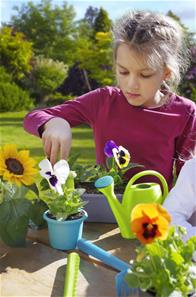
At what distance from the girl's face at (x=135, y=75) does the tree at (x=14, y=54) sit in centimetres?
960

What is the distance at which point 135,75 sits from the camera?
4.09 feet

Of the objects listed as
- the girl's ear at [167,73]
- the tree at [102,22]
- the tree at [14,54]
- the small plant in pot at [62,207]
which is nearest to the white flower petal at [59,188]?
the small plant in pot at [62,207]

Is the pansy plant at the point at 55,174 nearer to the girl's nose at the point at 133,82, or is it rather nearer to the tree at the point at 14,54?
the girl's nose at the point at 133,82

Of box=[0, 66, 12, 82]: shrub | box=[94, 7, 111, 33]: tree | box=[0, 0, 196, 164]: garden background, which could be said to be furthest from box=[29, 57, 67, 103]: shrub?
box=[94, 7, 111, 33]: tree

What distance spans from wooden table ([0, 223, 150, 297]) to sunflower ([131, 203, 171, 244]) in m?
0.20

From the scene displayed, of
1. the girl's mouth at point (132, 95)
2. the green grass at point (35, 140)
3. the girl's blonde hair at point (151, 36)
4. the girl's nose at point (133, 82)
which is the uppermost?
the girl's blonde hair at point (151, 36)

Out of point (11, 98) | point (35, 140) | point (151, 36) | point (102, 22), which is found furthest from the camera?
point (102, 22)

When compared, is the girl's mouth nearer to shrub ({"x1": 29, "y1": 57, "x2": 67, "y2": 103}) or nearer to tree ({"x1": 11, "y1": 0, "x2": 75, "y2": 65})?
shrub ({"x1": 29, "y1": 57, "x2": 67, "y2": 103})

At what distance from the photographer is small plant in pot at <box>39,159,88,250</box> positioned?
3.11ft

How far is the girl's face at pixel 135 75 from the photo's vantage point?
1241 mm

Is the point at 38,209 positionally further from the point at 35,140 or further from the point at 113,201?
the point at 35,140

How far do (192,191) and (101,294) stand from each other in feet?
1.05

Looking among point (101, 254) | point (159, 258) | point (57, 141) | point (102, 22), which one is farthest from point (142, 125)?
point (102, 22)

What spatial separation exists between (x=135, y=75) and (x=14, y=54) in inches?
388
